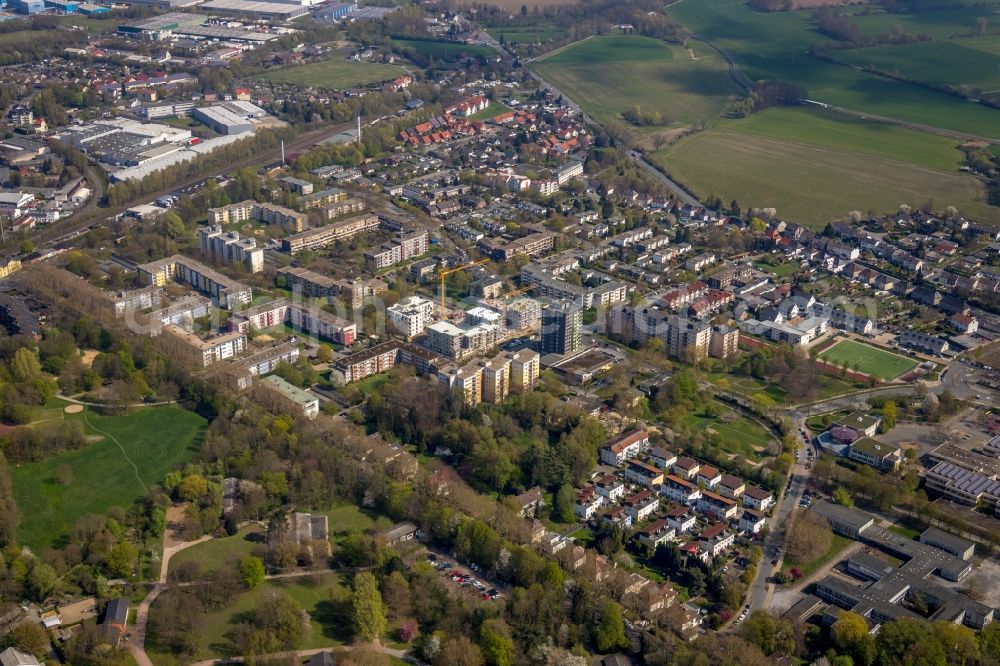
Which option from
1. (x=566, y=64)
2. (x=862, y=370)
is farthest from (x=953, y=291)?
(x=566, y=64)

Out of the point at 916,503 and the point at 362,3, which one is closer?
the point at 916,503

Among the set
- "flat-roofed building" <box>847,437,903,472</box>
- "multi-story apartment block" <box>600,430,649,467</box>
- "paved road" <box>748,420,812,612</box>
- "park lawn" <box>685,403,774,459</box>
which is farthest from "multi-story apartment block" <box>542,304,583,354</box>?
"flat-roofed building" <box>847,437,903,472</box>

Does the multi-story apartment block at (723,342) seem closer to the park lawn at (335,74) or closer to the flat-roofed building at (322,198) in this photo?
the flat-roofed building at (322,198)

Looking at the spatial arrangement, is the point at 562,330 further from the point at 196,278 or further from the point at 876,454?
the point at 196,278

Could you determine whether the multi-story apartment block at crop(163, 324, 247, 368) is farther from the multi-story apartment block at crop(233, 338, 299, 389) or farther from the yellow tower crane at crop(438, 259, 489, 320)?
the yellow tower crane at crop(438, 259, 489, 320)

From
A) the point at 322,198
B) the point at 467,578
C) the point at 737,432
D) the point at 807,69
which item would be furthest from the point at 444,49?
the point at 467,578

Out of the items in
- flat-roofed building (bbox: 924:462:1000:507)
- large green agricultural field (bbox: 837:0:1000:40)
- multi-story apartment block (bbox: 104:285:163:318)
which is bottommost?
flat-roofed building (bbox: 924:462:1000:507)

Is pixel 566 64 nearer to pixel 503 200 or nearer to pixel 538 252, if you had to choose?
pixel 503 200
